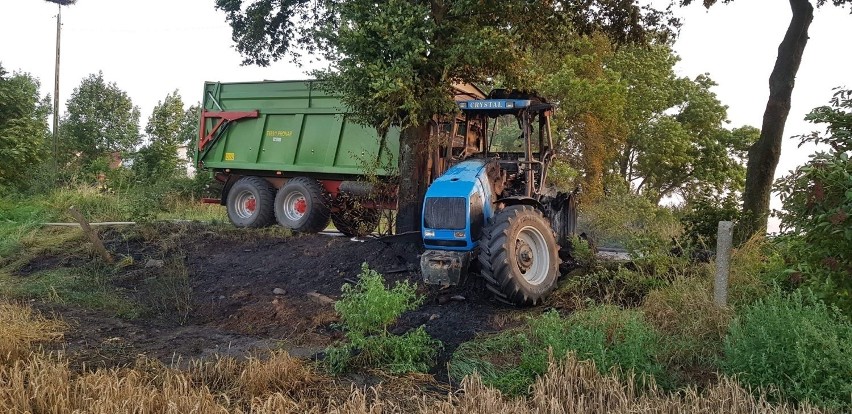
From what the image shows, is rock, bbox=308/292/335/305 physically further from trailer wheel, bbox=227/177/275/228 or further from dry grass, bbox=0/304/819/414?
trailer wheel, bbox=227/177/275/228

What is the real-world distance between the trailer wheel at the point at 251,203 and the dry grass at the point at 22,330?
606 centimetres

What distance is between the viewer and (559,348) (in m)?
5.52

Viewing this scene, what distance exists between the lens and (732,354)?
16.7 feet

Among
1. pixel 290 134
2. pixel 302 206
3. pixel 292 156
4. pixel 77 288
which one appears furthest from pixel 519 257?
pixel 290 134

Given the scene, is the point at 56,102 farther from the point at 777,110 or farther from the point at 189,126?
the point at 777,110

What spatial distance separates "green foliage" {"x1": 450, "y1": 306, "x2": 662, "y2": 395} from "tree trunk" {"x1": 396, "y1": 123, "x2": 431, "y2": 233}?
4071 millimetres

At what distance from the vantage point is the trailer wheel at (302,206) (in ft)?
43.7

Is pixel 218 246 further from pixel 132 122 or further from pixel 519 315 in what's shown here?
pixel 132 122

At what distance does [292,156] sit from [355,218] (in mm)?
2129

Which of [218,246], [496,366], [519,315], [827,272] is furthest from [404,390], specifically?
[218,246]

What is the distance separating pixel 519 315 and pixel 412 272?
7.92ft

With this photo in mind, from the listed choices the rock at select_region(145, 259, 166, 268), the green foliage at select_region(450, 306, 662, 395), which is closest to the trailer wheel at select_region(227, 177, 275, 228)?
the rock at select_region(145, 259, 166, 268)

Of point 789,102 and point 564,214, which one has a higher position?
point 789,102

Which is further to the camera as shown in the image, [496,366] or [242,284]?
[242,284]
